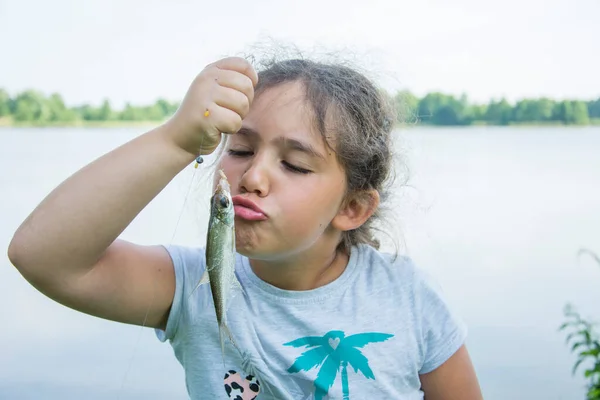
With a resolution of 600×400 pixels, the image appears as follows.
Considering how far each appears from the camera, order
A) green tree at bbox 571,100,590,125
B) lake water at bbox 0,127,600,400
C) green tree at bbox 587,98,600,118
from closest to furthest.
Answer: lake water at bbox 0,127,600,400 < green tree at bbox 587,98,600,118 < green tree at bbox 571,100,590,125

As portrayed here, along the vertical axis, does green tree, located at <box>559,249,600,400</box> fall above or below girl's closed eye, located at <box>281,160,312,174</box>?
below

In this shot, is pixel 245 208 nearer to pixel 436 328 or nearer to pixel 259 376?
pixel 259 376

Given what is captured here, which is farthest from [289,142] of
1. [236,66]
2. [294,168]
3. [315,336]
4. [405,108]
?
[405,108]

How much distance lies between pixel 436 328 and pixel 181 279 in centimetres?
94

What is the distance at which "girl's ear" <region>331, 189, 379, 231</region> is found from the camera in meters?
2.63

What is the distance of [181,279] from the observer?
241 centimetres

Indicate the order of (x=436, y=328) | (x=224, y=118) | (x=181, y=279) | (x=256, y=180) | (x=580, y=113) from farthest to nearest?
(x=580, y=113) → (x=436, y=328) → (x=181, y=279) → (x=256, y=180) → (x=224, y=118)

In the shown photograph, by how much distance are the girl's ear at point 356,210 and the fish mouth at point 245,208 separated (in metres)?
0.51

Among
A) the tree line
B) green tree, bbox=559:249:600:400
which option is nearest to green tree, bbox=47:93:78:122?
the tree line

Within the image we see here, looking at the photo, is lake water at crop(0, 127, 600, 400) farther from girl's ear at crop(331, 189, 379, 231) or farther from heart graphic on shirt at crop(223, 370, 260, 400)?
heart graphic on shirt at crop(223, 370, 260, 400)

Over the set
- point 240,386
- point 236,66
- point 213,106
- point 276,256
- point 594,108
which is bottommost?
point 594,108

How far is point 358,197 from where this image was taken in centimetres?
269

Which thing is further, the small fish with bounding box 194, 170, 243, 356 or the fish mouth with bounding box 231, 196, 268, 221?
the fish mouth with bounding box 231, 196, 268, 221

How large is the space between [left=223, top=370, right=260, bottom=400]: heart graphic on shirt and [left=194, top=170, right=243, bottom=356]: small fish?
0.61 meters
